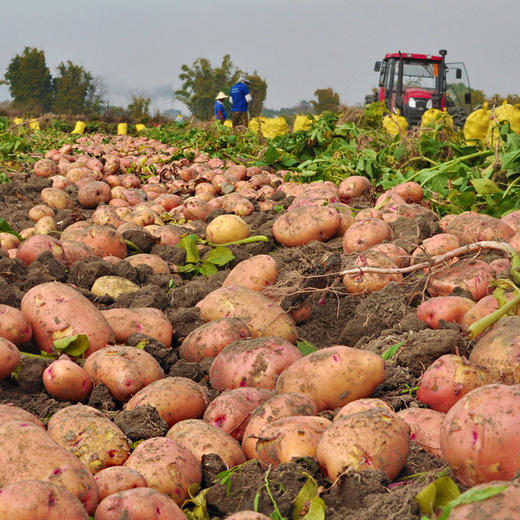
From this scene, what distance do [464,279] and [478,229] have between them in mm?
705

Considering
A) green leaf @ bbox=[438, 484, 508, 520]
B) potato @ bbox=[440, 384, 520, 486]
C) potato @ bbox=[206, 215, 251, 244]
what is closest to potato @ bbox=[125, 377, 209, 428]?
potato @ bbox=[440, 384, 520, 486]

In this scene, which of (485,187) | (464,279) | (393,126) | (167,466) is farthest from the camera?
(393,126)

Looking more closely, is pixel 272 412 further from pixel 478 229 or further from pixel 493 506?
pixel 478 229

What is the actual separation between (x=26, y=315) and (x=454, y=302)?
1.97 metres

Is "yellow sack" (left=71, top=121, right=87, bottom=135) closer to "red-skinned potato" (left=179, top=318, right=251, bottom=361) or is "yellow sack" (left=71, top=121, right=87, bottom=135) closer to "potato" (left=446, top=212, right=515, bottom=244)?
"potato" (left=446, top=212, right=515, bottom=244)

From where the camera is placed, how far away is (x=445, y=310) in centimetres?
273

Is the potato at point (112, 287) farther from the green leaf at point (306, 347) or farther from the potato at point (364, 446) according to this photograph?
the potato at point (364, 446)

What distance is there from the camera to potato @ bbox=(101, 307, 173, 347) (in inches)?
120

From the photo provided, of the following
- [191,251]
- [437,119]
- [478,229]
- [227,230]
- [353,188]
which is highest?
[437,119]

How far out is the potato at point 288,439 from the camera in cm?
187

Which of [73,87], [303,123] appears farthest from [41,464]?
[73,87]

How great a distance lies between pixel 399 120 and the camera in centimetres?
867

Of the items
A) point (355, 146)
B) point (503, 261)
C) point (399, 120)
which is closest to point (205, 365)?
point (503, 261)

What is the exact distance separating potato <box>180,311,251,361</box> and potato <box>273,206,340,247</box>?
57.6 inches
